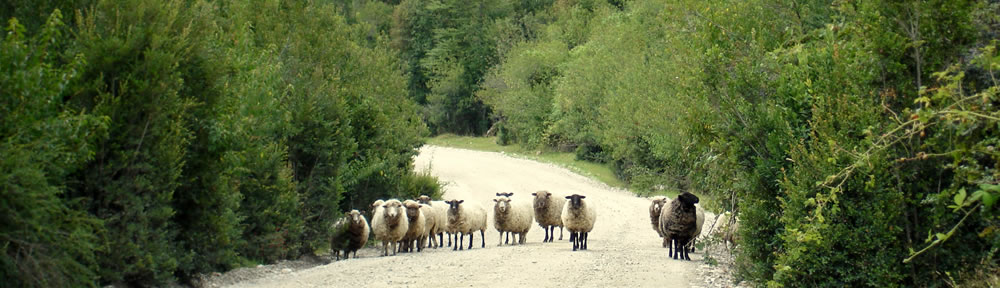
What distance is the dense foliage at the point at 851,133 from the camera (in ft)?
26.0

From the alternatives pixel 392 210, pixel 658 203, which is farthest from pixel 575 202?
pixel 392 210

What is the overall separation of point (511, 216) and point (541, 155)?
34325 millimetres

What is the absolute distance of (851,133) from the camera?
32.2 ft

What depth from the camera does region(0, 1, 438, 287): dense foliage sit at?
8.88 meters

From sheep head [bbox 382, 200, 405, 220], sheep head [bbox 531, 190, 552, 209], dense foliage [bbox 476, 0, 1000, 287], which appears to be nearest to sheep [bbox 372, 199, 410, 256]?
sheep head [bbox 382, 200, 405, 220]

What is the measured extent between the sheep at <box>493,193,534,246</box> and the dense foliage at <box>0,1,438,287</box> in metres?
4.03

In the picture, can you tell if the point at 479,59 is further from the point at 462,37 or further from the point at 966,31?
the point at 966,31

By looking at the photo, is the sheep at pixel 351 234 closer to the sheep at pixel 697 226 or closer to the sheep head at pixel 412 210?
the sheep head at pixel 412 210

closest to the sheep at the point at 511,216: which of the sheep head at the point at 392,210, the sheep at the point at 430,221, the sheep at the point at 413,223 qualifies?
the sheep at the point at 430,221

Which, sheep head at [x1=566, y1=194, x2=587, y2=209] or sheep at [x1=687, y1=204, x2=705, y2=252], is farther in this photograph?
sheep head at [x1=566, y1=194, x2=587, y2=209]

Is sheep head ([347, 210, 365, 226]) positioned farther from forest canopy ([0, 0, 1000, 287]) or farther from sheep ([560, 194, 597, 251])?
sheep ([560, 194, 597, 251])

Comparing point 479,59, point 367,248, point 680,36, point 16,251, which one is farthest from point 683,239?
point 479,59

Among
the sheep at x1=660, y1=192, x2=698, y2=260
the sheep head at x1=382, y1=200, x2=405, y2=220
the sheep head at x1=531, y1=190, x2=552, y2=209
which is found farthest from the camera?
the sheep head at x1=531, y1=190, x2=552, y2=209

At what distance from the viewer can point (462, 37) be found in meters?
77.7
